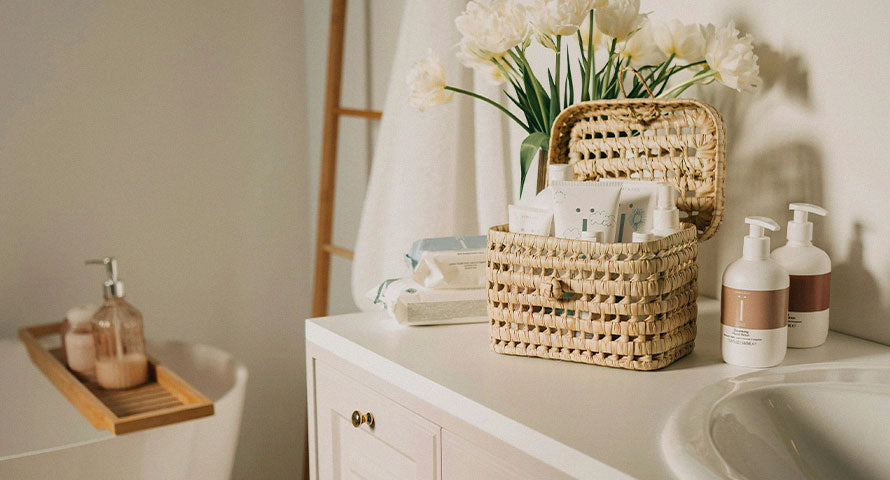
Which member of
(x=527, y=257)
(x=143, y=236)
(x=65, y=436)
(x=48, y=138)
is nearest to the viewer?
(x=527, y=257)

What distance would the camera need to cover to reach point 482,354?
0.81 meters

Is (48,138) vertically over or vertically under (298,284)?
over

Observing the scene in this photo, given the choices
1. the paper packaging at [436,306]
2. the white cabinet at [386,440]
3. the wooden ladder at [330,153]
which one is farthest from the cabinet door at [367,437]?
the wooden ladder at [330,153]

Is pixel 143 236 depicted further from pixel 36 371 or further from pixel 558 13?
pixel 558 13

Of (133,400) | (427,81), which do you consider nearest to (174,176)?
(133,400)

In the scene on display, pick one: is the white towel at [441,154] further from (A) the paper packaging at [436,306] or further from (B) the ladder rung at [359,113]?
(A) the paper packaging at [436,306]

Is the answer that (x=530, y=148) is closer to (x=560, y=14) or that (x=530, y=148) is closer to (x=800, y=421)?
(x=560, y=14)

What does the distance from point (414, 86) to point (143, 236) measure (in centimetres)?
114

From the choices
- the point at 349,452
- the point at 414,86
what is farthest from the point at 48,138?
the point at 349,452

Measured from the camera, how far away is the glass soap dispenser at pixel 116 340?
1.40 m

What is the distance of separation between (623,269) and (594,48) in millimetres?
380

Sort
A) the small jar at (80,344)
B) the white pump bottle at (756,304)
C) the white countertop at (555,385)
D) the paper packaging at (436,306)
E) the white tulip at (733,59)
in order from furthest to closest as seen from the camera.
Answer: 1. the small jar at (80,344)
2. the paper packaging at (436,306)
3. the white tulip at (733,59)
4. the white pump bottle at (756,304)
5. the white countertop at (555,385)

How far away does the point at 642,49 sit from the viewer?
93 cm

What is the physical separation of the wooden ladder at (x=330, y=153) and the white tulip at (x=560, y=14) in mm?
884
